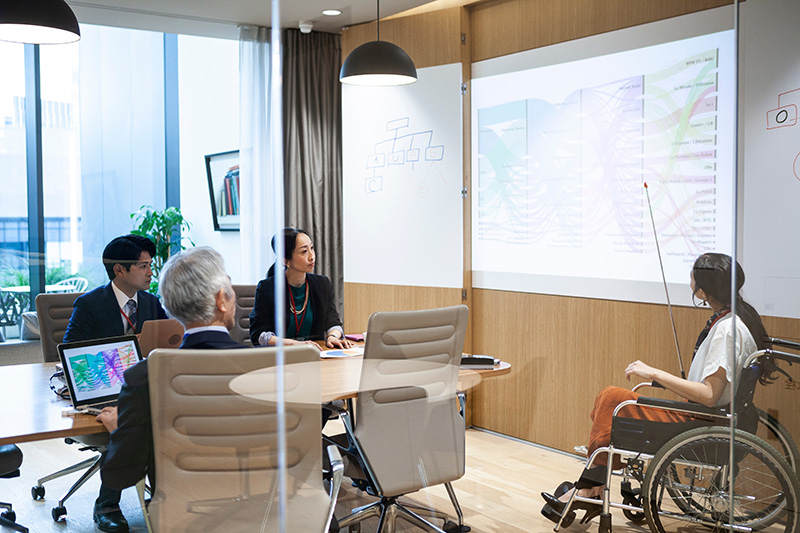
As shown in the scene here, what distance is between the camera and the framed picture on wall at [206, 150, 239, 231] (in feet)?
5.86

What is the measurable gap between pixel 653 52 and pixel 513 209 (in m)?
0.76

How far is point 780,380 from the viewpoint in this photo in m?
2.23

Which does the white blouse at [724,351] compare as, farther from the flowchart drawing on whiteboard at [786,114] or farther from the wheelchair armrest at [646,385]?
the flowchart drawing on whiteboard at [786,114]

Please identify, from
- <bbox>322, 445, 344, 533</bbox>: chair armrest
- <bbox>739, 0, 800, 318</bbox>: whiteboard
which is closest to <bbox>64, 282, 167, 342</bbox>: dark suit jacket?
<bbox>322, 445, 344, 533</bbox>: chair armrest

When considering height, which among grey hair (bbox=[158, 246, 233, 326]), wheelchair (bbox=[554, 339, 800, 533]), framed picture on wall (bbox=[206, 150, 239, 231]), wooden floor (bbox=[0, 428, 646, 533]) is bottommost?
wooden floor (bbox=[0, 428, 646, 533])

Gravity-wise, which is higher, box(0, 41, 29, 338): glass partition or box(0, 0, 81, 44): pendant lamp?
box(0, 0, 81, 44): pendant lamp

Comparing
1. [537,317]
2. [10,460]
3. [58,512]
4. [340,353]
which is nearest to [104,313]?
[10,460]

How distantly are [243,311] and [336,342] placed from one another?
427mm

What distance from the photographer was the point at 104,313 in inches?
73.0

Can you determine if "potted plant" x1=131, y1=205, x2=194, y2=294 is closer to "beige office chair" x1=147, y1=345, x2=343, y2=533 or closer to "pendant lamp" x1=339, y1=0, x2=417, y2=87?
"beige office chair" x1=147, y1=345, x2=343, y2=533

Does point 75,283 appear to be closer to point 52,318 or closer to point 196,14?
point 52,318

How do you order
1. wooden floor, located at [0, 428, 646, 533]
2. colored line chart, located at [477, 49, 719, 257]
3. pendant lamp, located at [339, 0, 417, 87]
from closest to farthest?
pendant lamp, located at [339, 0, 417, 87]
colored line chart, located at [477, 49, 719, 257]
wooden floor, located at [0, 428, 646, 533]

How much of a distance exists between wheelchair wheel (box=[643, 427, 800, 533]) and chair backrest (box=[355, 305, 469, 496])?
2.36 ft

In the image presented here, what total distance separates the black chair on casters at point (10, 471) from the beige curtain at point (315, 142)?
96 cm
